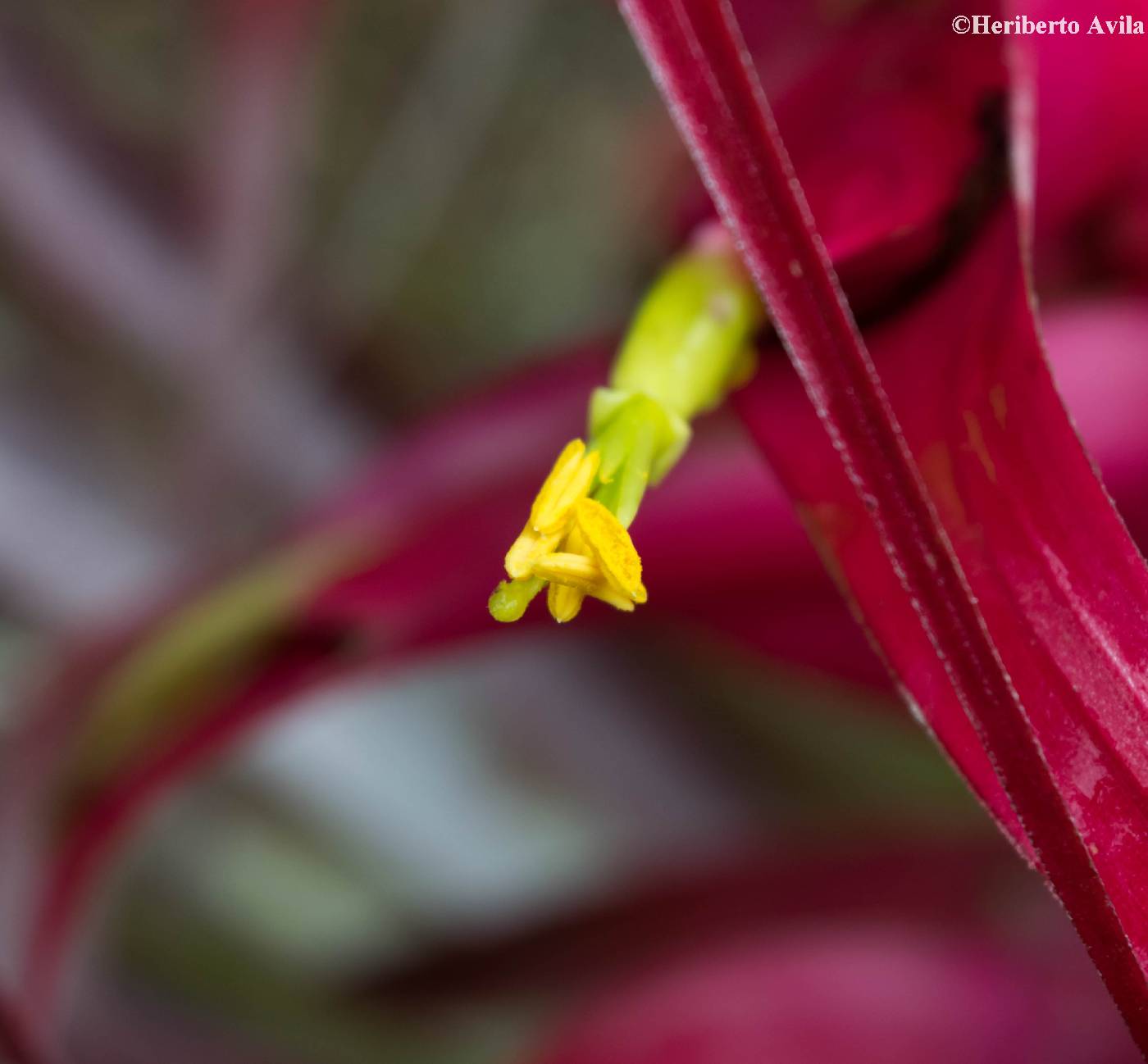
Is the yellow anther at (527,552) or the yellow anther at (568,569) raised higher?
the yellow anther at (527,552)

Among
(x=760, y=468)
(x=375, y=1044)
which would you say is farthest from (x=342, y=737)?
(x=760, y=468)

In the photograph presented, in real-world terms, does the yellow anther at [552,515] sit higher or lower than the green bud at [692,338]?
lower

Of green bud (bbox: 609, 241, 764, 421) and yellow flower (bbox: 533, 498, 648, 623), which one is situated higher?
green bud (bbox: 609, 241, 764, 421)

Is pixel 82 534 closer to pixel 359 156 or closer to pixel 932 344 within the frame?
pixel 359 156
